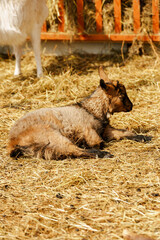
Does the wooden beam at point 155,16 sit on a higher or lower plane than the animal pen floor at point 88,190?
higher

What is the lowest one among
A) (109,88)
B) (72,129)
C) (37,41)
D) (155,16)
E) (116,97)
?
(72,129)

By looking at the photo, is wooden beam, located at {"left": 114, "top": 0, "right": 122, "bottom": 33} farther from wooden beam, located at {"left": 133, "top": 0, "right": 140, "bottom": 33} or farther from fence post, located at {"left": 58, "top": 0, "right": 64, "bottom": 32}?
fence post, located at {"left": 58, "top": 0, "right": 64, "bottom": 32}

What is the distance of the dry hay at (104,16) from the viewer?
8648mm

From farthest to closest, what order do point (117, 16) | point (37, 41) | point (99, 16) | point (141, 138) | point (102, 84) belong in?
point (99, 16) < point (117, 16) < point (37, 41) < point (141, 138) < point (102, 84)

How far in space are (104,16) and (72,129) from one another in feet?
16.2

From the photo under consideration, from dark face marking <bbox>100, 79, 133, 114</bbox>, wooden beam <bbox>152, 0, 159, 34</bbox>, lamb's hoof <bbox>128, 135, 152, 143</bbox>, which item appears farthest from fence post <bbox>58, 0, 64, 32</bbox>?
lamb's hoof <bbox>128, 135, 152, 143</bbox>

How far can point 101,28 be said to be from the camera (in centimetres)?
887

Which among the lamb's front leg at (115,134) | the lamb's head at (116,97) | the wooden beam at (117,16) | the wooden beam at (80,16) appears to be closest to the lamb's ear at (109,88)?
the lamb's head at (116,97)

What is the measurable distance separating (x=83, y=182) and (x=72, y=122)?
43.1 inches

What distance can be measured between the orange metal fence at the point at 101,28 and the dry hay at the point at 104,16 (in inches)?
3.7

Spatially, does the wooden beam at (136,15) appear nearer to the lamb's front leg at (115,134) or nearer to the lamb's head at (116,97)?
the lamb's head at (116,97)

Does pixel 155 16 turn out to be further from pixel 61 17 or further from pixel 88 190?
pixel 88 190

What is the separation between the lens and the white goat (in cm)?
727

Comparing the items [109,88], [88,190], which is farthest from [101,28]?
[88,190]
